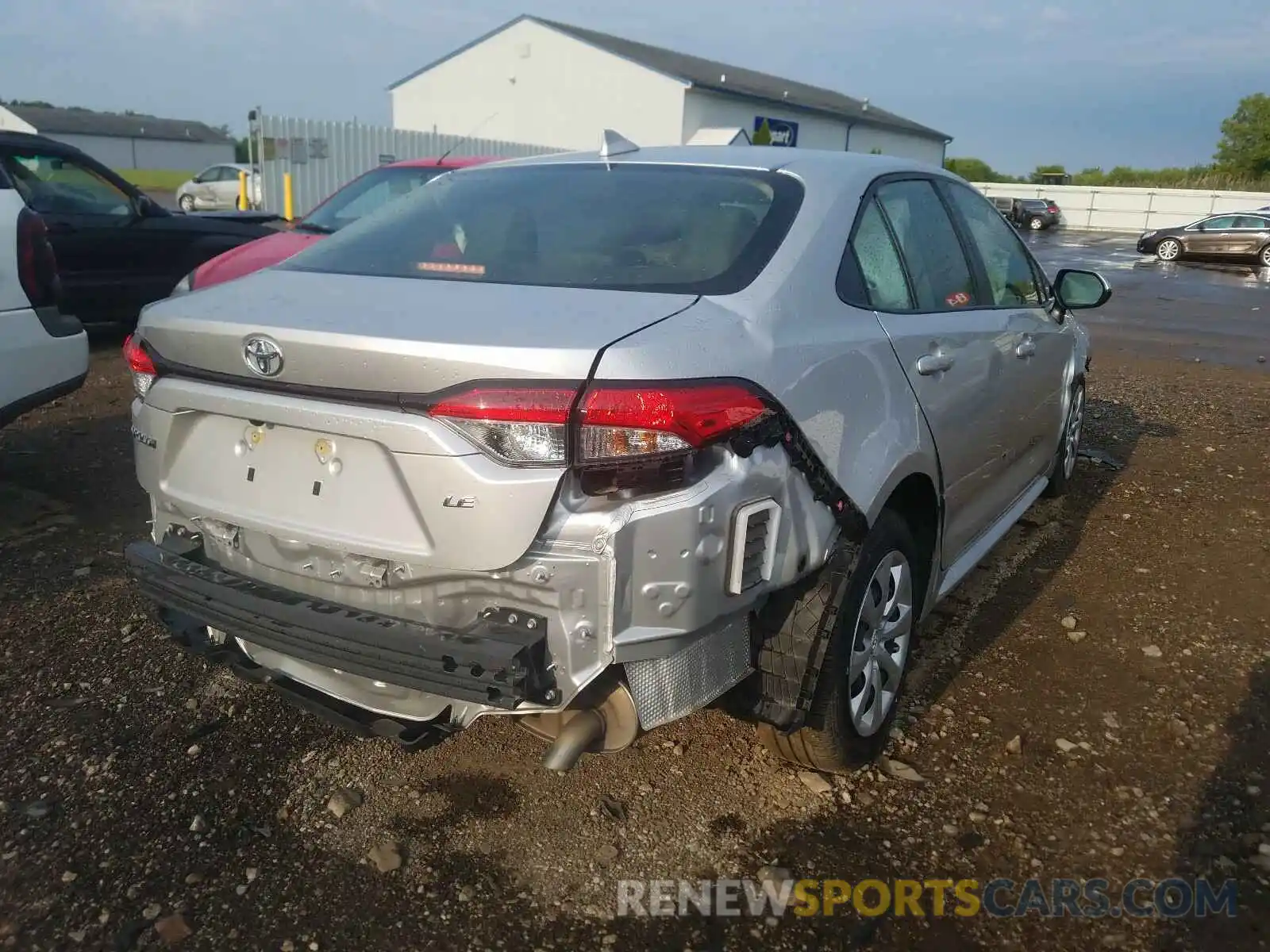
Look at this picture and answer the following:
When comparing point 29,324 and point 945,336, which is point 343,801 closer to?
point 945,336

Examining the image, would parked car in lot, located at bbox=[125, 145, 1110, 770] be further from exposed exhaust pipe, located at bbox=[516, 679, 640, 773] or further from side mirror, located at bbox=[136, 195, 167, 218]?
side mirror, located at bbox=[136, 195, 167, 218]

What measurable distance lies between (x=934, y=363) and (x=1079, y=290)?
2070 millimetres

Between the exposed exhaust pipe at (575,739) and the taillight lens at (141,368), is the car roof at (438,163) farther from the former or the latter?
the exposed exhaust pipe at (575,739)

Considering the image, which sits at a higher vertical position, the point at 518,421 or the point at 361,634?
the point at 518,421

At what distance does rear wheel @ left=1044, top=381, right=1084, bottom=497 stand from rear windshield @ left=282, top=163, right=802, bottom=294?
2.90 meters

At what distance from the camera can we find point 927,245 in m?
3.37

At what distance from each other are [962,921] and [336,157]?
2012cm

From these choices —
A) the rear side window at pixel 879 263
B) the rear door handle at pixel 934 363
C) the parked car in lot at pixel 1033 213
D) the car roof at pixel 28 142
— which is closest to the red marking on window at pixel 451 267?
the rear side window at pixel 879 263

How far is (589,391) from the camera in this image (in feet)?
6.64

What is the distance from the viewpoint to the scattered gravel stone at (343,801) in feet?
9.11

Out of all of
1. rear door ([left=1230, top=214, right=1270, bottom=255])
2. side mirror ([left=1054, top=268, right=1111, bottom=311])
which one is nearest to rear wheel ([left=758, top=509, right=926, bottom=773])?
side mirror ([left=1054, top=268, right=1111, bottom=311])

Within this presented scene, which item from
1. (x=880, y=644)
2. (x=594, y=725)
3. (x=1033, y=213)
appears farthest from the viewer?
(x=1033, y=213)

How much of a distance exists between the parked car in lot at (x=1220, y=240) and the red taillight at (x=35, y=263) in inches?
1099

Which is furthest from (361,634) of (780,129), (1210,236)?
(780,129)
